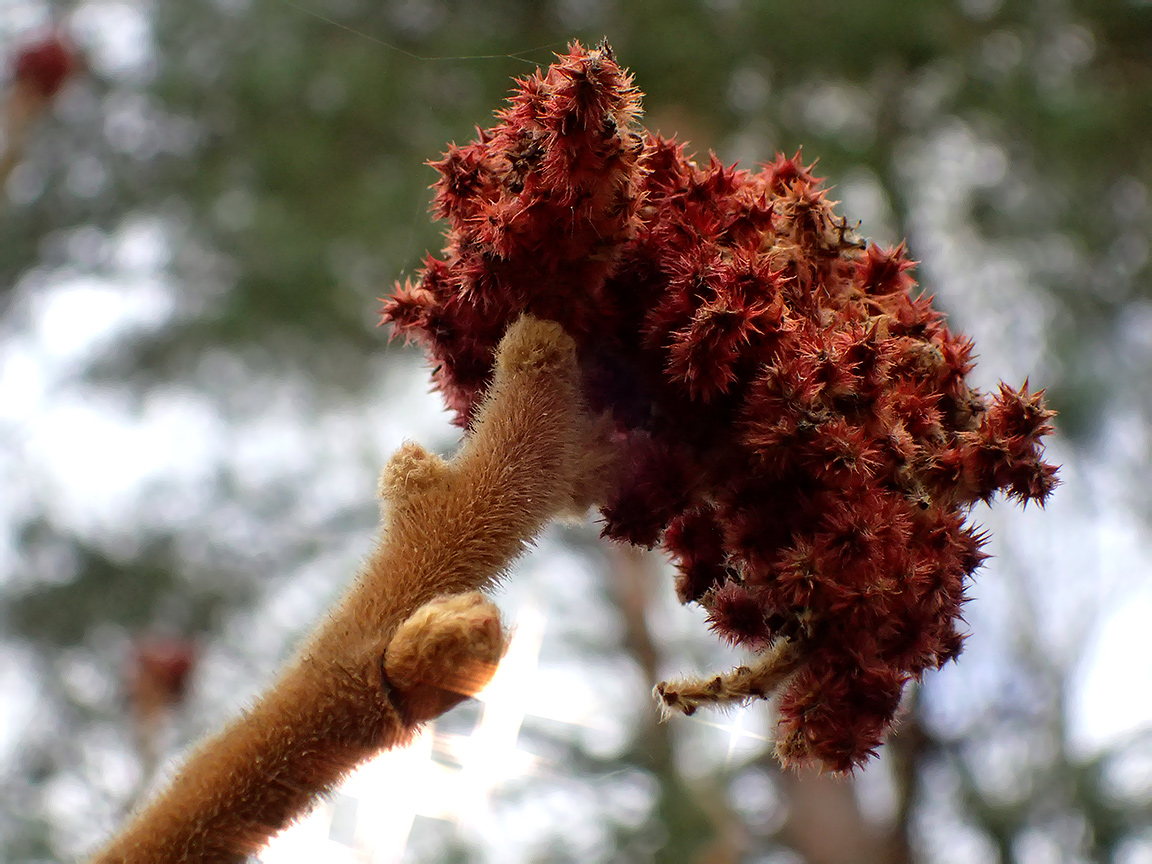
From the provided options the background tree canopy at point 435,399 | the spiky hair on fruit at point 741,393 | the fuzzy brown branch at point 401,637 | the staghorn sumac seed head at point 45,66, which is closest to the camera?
the fuzzy brown branch at point 401,637

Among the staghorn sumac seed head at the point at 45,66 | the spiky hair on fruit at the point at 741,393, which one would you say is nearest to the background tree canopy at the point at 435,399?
the staghorn sumac seed head at the point at 45,66

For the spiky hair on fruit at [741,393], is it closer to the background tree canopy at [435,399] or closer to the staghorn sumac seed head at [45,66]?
the background tree canopy at [435,399]

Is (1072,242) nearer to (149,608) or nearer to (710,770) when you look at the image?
(710,770)

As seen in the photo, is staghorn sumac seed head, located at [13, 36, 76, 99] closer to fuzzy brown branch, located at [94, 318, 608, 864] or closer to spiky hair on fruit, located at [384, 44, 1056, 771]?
spiky hair on fruit, located at [384, 44, 1056, 771]

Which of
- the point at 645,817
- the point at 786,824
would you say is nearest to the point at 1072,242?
the point at 786,824

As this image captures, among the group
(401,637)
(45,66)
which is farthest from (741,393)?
(45,66)

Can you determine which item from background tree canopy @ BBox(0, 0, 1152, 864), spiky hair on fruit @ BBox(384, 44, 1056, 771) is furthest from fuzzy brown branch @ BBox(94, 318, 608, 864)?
background tree canopy @ BBox(0, 0, 1152, 864)

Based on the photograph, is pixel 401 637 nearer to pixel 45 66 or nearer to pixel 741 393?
pixel 741 393
